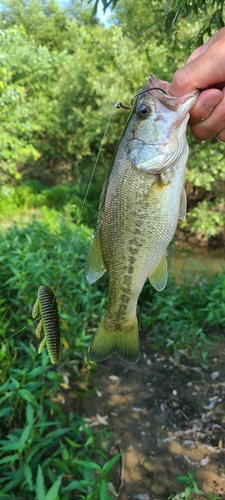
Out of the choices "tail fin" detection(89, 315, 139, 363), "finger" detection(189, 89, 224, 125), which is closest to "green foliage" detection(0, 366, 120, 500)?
"tail fin" detection(89, 315, 139, 363)

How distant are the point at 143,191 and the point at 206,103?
47 centimetres

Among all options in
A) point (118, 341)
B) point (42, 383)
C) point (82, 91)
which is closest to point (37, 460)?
point (42, 383)

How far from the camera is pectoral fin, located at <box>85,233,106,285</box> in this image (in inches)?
60.7

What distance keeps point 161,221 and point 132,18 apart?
39.4ft

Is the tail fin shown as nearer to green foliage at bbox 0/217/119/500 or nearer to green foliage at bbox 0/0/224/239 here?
green foliage at bbox 0/217/119/500

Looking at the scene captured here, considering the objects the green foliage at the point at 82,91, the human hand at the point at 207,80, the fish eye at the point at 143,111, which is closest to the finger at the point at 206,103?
the human hand at the point at 207,80

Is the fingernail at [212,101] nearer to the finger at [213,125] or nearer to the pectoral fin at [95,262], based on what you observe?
the finger at [213,125]

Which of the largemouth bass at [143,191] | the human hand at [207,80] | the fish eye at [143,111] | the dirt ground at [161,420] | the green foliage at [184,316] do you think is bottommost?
the dirt ground at [161,420]

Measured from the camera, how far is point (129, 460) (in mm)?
3186

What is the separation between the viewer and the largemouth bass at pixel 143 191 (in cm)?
146

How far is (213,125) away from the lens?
1.70 meters

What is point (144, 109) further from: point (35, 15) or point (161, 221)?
point (35, 15)

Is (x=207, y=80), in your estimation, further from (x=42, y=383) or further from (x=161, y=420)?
(x=161, y=420)

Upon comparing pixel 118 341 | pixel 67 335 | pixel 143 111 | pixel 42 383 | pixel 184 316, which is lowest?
pixel 42 383
